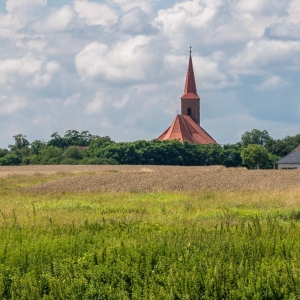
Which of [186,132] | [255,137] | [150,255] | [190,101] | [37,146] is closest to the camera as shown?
[150,255]

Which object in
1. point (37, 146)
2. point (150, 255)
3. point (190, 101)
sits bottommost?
point (150, 255)

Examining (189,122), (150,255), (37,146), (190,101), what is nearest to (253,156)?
(189,122)

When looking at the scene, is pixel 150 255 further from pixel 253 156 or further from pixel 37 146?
pixel 37 146

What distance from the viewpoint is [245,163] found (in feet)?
358

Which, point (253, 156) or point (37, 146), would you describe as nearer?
point (253, 156)

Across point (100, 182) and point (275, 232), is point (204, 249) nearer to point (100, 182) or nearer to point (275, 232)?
point (275, 232)

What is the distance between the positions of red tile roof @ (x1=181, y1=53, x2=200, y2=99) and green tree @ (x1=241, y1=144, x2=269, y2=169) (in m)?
27.5

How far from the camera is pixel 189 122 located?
426ft

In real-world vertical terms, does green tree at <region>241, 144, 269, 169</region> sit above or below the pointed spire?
below

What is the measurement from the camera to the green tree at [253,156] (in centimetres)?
10725

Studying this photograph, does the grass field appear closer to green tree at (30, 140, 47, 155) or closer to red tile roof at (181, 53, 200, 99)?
green tree at (30, 140, 47, 155)

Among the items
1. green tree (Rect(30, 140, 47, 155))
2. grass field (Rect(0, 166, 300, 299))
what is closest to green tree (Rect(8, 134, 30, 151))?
green tree (Rect(30, 140, 47, 155))

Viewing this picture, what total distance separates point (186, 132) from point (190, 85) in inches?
544

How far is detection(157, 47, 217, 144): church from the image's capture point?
123938 mm
